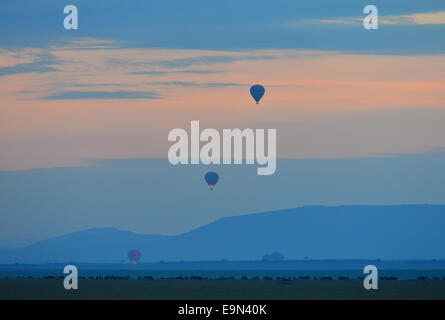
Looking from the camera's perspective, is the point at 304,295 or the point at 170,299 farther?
A: the point at 304,295
